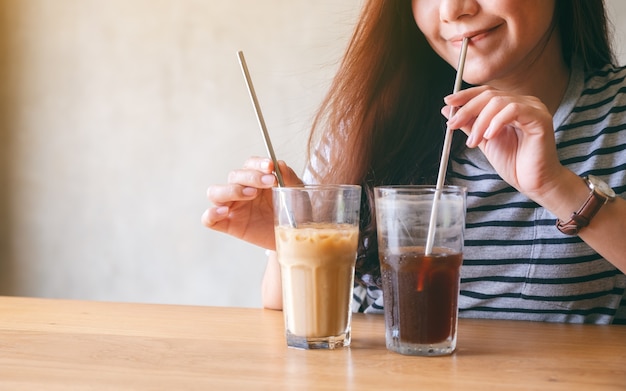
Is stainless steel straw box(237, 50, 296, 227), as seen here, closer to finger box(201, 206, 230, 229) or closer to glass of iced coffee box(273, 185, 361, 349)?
glass of iced coffee box(273, 185, 361, 349)

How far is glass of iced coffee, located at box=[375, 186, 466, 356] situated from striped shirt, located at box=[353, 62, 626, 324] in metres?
0.48

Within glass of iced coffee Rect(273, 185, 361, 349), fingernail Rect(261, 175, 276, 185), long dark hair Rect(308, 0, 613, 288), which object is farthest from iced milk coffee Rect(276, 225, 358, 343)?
long dark hair Rect(308, 0, 613, 288)

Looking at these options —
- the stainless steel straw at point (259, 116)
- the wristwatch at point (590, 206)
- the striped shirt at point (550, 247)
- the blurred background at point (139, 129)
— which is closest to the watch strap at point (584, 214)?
the wristwatch at point (590, 206)

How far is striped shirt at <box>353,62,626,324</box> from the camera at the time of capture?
52.3 inches

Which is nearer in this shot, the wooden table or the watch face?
the wooden table

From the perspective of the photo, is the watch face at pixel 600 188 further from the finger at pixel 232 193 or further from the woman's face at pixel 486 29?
the finger at pixel 232 193

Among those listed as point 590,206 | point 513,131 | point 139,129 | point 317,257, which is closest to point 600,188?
point 590,206

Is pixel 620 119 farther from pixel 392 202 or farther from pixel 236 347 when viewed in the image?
pixel 236 347

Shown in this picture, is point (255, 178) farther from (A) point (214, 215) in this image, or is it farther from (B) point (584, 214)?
(B) point (584, 214)

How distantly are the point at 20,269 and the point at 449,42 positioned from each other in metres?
2.28

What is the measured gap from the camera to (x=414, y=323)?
2.91 ft

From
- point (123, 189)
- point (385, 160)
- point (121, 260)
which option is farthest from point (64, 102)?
point (385, 160)

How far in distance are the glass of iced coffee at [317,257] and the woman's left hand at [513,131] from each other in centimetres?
18

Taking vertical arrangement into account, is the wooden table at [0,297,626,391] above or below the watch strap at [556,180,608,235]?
below
